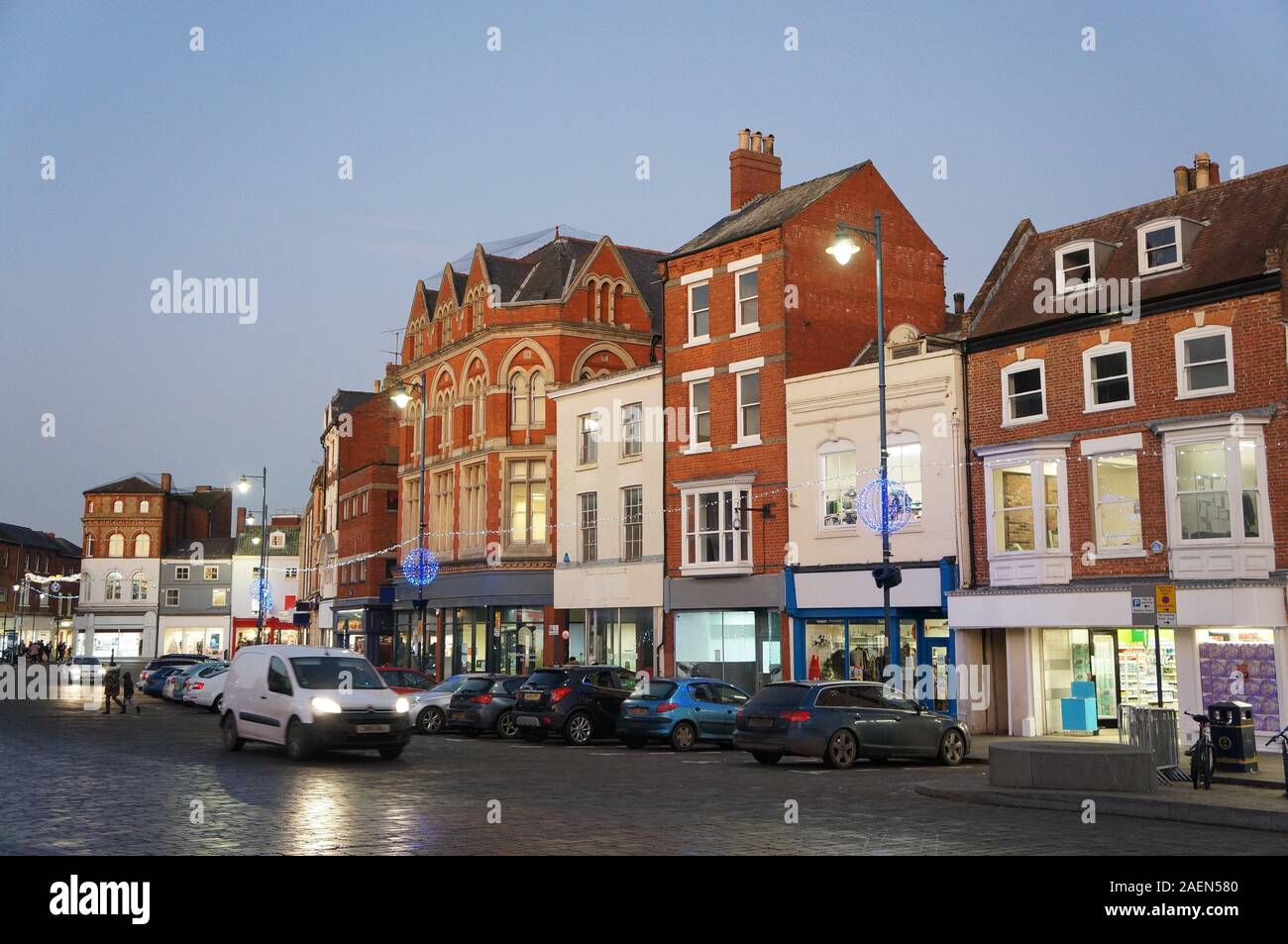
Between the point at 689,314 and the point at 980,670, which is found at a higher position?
the point at 689,314

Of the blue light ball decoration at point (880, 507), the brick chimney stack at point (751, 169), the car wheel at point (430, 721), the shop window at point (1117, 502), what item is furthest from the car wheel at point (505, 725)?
the brick chimney stack at point (751, 169)

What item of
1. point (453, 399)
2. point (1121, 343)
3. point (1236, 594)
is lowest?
point (1236, 594)

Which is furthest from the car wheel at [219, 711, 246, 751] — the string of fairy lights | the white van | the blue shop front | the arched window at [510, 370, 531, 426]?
the arched window at [510, 370, 531, 426]

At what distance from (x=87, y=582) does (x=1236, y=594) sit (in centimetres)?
9291

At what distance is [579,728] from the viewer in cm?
2747

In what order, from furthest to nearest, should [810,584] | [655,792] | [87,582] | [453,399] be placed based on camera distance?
[87,582] → [453,399] → [810,584] → [655,792]

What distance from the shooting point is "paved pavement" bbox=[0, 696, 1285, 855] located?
11.9 metres

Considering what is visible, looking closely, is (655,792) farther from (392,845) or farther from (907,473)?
(907,473)

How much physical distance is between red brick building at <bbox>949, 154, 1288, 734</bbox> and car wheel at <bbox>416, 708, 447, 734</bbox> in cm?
1280

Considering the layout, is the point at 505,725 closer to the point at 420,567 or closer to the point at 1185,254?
the point at 420,567

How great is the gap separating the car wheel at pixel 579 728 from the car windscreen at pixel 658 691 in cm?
170

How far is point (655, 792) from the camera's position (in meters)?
16.8

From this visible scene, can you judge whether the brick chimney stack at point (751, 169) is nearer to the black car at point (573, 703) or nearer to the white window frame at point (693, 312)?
the white window frame at point (693, 312)

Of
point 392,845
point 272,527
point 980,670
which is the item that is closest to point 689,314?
point 980,670
